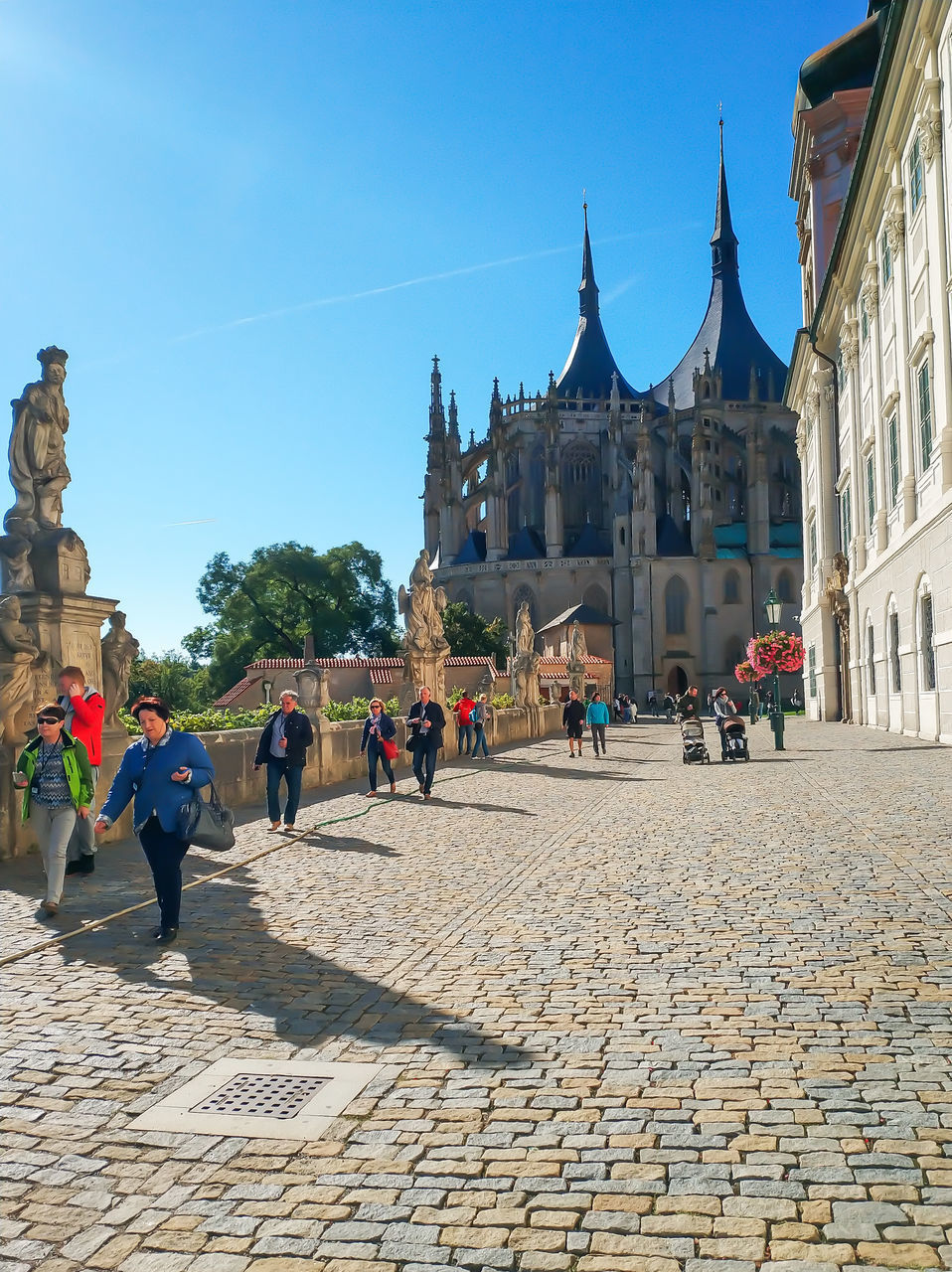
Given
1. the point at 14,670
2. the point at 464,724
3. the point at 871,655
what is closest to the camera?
the point at 14,670

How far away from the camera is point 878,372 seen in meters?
25.4

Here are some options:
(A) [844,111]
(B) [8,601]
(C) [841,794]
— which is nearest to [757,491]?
(A) [844,111]

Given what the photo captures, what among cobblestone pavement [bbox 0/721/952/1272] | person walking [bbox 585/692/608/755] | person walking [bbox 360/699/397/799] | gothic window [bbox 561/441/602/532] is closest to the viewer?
cobblestone pavement [bbox 0/721/952/1272]

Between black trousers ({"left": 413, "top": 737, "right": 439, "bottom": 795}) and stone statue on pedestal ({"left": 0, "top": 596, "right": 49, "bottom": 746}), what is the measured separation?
6.22 metres

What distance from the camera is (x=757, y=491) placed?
73125 millimetres

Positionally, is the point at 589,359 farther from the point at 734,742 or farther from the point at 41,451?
the point at 41,451

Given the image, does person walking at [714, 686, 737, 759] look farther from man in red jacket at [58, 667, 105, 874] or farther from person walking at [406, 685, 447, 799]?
man in red jacket at [58, 667, 105, 874]

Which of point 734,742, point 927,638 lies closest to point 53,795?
point 734,742

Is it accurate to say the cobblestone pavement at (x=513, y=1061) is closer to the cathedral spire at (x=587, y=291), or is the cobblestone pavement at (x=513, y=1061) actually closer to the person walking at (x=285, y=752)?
the person walking at (x=285, y=752)

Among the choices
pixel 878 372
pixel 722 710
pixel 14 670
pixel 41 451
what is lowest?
pixel 722 710

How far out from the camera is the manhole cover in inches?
149

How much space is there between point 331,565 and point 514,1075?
68.1 meters

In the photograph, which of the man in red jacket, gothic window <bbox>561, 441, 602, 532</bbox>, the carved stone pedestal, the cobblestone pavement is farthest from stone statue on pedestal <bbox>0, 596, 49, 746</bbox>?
gothic window <bbox>561, 441, 602, 532</bbox>

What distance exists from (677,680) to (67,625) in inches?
2590
